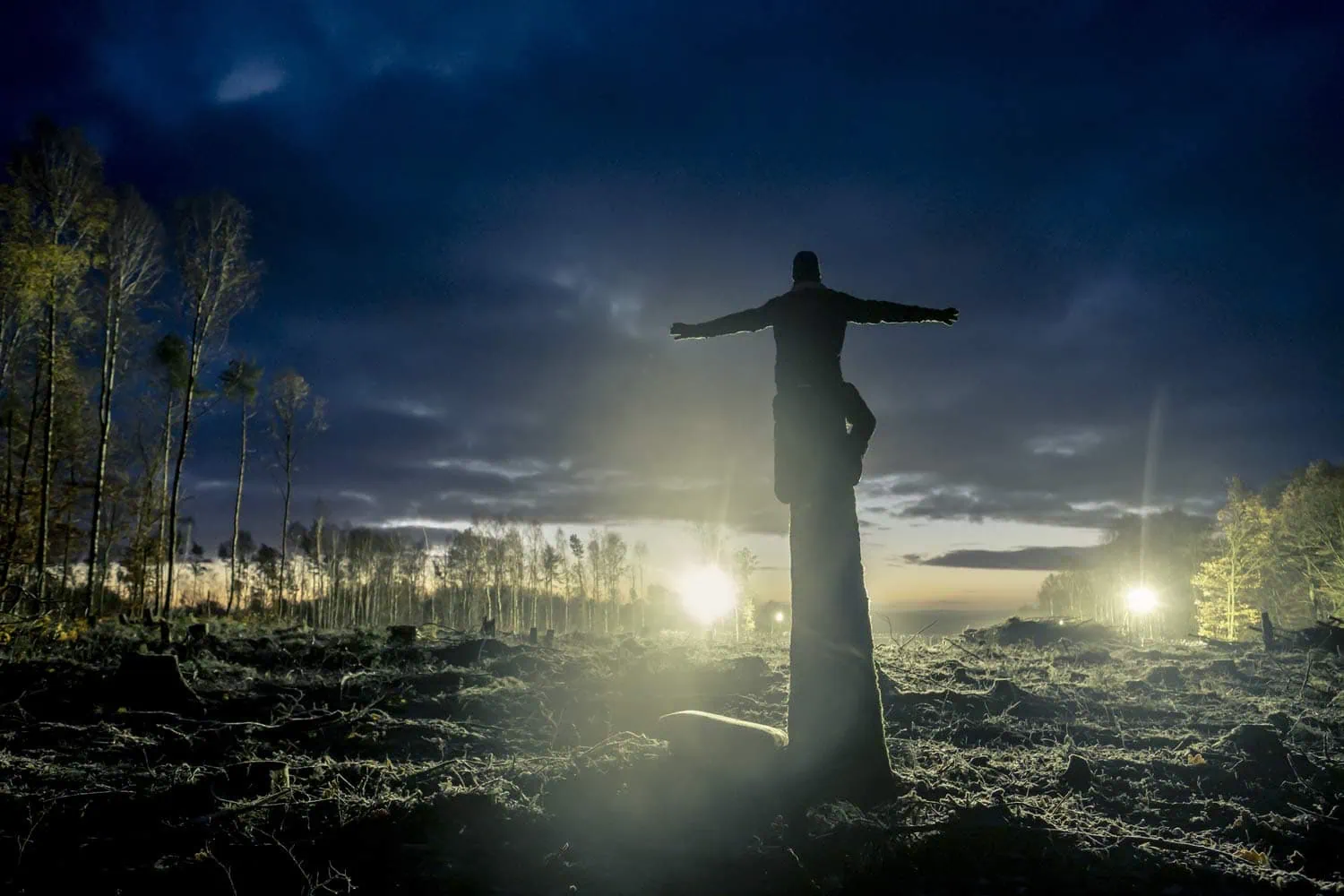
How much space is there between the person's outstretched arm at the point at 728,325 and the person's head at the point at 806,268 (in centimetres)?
54

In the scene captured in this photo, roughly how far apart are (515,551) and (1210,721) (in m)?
63.4

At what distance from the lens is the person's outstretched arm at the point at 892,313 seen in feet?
24.3

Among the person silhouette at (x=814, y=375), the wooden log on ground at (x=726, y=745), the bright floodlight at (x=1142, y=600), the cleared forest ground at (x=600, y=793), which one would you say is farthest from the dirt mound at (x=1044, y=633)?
the person silhouette at (x=814, y=375)

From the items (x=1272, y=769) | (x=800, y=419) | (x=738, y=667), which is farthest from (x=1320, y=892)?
(x=738, y=667)

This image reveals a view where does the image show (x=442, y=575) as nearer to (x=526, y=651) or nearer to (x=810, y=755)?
(x=526, y=651)

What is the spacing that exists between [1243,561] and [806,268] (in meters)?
45.9

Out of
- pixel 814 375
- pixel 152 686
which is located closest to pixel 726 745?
pixel 814 375

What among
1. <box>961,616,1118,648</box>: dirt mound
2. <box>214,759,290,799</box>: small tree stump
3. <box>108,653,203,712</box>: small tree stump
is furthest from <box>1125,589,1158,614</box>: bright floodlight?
<box>108,653,203,712</box>: small tree stump

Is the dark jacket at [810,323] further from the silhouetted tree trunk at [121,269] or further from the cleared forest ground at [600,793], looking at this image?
the silhouetted tree trunk at [121,269]

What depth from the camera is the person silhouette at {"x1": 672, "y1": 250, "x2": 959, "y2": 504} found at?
7.08m

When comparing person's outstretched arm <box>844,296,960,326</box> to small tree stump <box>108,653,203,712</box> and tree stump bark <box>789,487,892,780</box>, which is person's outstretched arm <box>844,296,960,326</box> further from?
small tree stump <box>108,653,203,712</box>

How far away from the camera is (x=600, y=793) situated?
6875mm

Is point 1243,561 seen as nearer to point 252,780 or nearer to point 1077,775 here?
point 1077,775

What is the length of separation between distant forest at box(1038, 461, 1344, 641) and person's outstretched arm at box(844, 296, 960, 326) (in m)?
25.6
